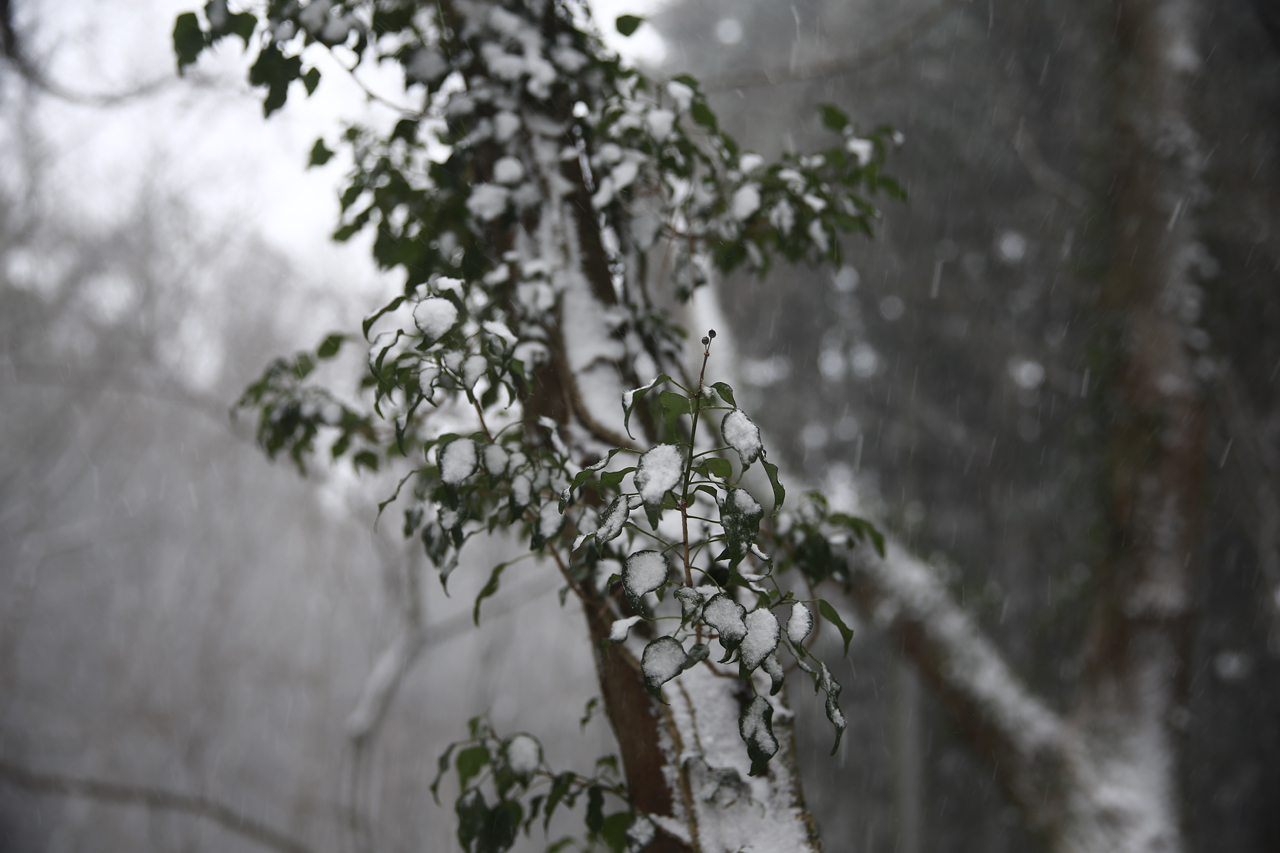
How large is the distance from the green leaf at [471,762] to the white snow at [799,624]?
0.54 m

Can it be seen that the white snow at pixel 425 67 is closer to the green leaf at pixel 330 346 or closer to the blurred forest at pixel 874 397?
the green leaf at pixel 330 346

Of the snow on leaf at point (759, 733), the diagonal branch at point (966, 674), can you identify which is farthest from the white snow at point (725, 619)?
the diagonal branch at point (966, 674)

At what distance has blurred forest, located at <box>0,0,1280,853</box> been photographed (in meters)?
3.06

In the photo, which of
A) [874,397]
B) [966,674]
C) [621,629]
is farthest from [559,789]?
[874,397]

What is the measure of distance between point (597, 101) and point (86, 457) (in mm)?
7916

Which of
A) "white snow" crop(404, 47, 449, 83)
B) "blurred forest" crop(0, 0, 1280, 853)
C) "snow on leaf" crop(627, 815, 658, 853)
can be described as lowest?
"snow on leaf" crop(627, 815, 658, 853)

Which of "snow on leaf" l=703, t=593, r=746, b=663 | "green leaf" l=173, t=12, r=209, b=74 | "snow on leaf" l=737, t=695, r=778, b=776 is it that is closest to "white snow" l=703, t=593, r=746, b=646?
"snow on leaf" l=703, t=593, r=746, b=663

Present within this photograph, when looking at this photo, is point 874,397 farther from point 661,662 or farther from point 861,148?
point 661,662

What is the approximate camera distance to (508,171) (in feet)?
3.42

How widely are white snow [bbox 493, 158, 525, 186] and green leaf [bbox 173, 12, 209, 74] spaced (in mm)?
445

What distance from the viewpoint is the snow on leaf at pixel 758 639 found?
0.59m

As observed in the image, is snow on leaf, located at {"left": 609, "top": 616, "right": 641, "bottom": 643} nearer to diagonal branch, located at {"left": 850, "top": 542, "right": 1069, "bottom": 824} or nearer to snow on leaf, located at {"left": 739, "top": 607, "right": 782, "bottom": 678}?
snow on leaf, located at {"left": 739, "top": 607, "right": 782, "bottom": 678}

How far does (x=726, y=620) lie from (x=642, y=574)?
83mm

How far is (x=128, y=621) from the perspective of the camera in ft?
27.5
